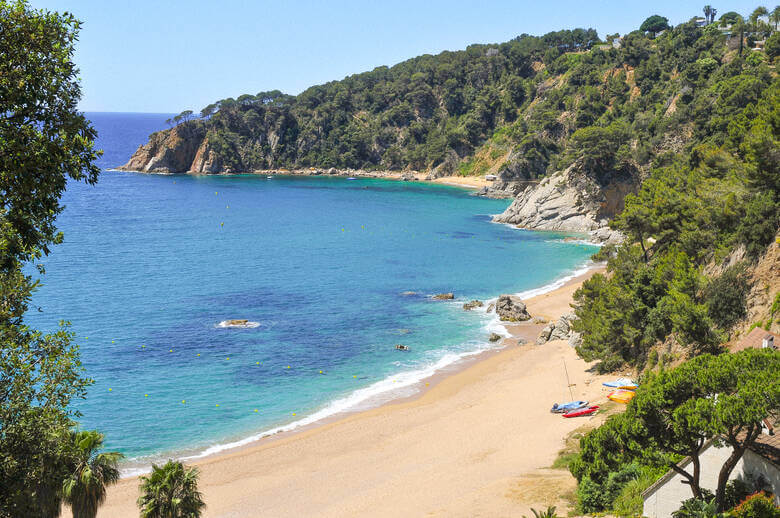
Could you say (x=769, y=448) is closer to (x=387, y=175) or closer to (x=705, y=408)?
(x=705, y=408)

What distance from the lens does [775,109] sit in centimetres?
2988

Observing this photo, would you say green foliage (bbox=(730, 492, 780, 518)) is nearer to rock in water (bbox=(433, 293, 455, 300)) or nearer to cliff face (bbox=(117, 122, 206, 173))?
rock in water (bbox=(433, 293, 455, 300))

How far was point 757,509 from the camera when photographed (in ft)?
46.8

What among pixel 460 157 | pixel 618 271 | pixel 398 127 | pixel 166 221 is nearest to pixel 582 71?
pixel 460 157

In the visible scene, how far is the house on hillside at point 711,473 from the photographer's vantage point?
15.5m

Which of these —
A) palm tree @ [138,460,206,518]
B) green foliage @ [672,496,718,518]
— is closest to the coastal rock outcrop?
green foliage @ [672,496,718,518]

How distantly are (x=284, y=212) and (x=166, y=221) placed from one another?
2086cm

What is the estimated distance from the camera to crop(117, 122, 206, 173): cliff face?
162500mm

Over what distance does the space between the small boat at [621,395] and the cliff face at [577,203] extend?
59.4m

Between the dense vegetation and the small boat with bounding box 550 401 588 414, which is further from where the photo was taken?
the small boat with bounding box 550 401 588 414

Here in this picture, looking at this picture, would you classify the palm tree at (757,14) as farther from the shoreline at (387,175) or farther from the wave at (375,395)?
the wave at (375,395)

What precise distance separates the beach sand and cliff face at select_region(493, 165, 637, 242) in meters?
55.7

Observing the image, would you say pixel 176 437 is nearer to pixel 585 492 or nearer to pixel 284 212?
pixel 585 492

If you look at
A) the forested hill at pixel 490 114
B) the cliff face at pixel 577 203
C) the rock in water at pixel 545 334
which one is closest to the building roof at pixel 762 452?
the rock in water at pixel 545 334
